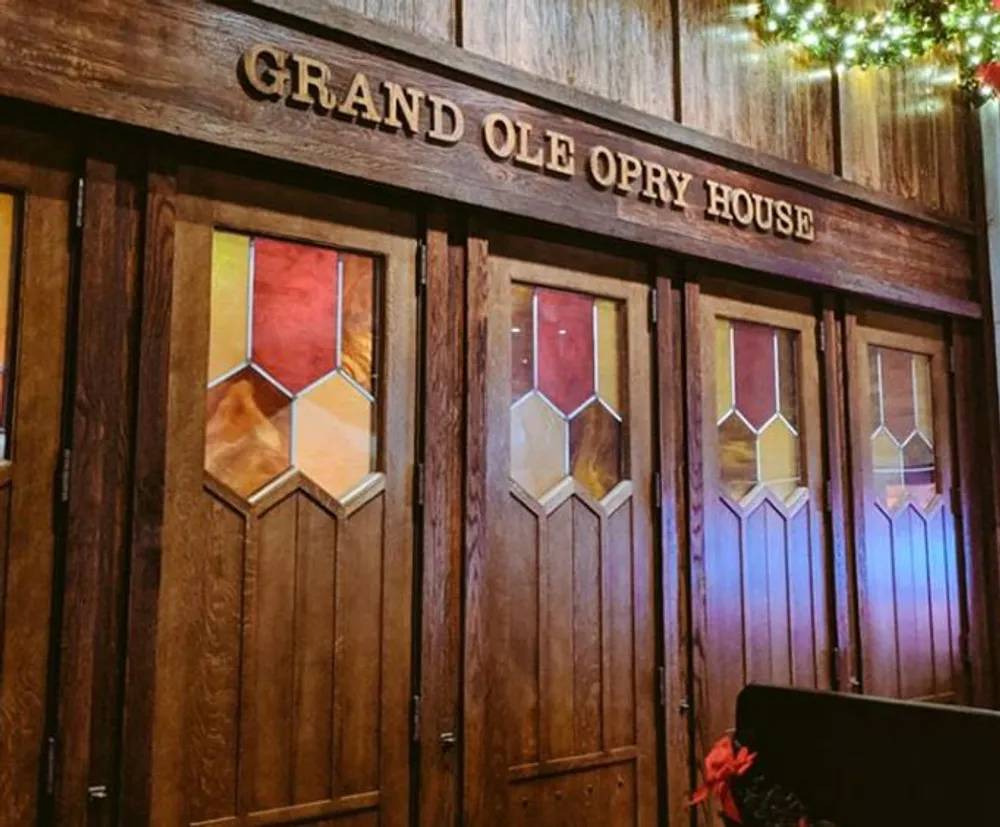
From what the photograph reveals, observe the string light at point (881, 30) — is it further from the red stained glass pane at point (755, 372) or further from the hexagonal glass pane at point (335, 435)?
the hexagonal glass pane at point (335, 435)

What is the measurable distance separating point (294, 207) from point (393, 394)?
0.54 metres

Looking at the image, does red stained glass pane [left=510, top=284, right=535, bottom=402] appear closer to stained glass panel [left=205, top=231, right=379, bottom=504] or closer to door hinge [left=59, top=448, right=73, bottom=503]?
stained glass panel [left=205, top=231, right=379, bottom=504]

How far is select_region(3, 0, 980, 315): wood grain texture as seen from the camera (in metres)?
2.20

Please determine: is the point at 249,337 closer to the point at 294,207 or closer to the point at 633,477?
the point at 294,207

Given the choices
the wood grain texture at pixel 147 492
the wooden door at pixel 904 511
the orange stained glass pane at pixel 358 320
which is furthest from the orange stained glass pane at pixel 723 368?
the wood grain texture at pixel 147 492

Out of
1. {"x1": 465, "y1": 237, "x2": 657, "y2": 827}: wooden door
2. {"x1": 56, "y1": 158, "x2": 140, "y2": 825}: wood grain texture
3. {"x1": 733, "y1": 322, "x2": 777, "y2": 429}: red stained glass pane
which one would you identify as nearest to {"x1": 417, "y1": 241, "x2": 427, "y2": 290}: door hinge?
{"x1": 465, "y1": 237, "x2": 657, "y2": 827}: wooden door

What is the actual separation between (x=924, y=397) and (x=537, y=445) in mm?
2160

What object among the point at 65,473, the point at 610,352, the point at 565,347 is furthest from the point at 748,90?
the point at 65,473

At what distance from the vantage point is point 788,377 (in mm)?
3748

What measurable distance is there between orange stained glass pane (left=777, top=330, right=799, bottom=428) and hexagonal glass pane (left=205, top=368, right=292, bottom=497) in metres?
1.99

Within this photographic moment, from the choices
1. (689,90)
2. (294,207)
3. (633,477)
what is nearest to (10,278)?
(294,207)

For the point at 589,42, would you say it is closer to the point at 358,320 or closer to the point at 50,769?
the point at 358,320

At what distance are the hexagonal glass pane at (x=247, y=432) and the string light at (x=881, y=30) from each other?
93.9 inches

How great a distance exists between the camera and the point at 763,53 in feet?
12.1
